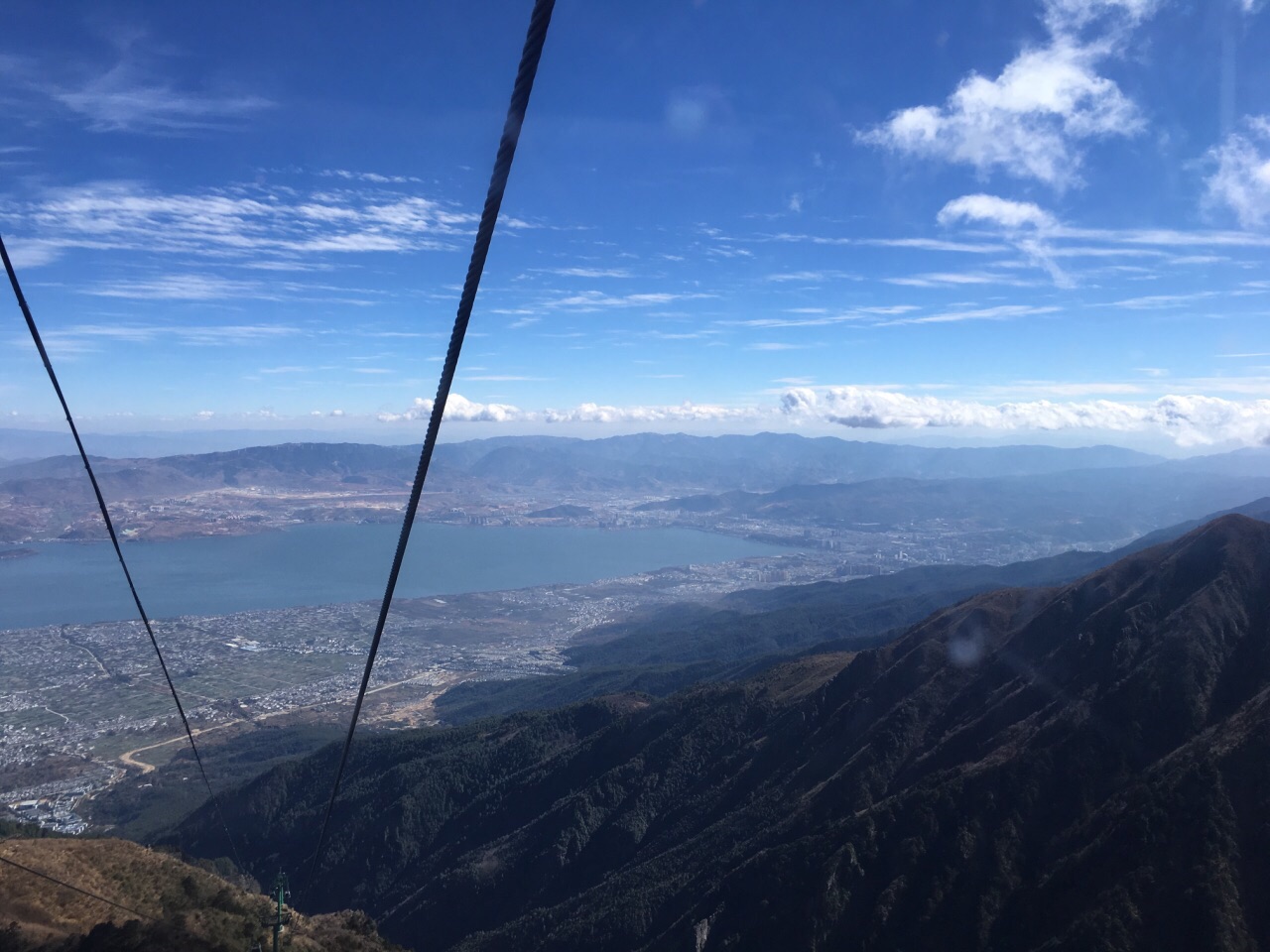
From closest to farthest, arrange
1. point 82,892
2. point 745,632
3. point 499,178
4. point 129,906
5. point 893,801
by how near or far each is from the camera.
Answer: point 499,178 < point 82,892 < point 129,906 < point 893,801 < point 745,632

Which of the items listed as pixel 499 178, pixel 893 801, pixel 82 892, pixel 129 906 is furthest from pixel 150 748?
pixel 499 178

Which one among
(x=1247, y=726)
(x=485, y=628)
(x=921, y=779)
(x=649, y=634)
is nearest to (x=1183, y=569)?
(x=1247, y=726)

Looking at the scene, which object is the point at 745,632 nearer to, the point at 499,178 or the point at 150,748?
the point at 150,748

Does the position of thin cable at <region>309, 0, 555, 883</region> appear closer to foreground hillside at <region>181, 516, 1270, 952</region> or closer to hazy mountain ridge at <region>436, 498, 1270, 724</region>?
foreground hillside at <region>181, 516, 1270, 952</region>

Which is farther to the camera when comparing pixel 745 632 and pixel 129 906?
pixel 745 632

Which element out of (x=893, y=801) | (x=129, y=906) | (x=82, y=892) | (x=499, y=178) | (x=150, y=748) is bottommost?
(x=150, y=748)

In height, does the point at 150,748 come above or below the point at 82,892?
below
